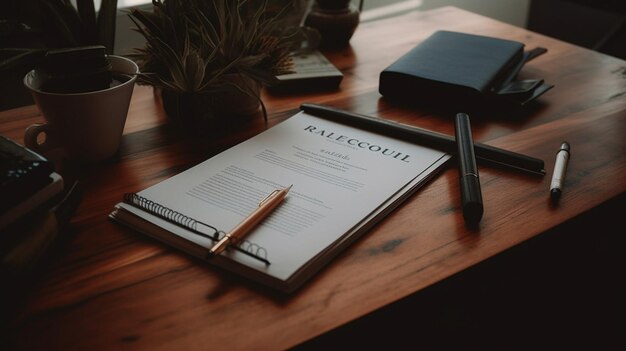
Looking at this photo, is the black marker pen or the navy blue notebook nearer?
the black marker pen

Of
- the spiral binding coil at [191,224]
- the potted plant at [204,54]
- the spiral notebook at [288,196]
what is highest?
the potted plant at [204,54]

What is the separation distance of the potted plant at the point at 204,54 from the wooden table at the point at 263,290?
0.06m

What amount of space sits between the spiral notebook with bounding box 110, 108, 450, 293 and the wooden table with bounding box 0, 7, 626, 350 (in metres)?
0.02

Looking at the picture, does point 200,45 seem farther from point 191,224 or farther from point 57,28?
point 191,224

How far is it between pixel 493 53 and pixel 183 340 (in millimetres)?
778

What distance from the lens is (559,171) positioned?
0.69 m

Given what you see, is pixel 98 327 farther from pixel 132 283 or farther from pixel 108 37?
pixel 108 37

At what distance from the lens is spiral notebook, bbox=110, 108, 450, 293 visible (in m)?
0.54

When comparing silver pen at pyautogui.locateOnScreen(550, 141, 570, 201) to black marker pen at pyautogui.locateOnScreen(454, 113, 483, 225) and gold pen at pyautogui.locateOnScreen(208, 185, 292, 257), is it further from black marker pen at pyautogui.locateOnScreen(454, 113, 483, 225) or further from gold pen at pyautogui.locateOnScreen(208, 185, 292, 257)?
gold pen at pyautogui.locateOnScreen(208, 185, 292, 257)

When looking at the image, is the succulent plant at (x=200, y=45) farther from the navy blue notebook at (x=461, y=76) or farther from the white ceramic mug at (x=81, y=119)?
the navy blue notebook at (x=461, y=76)

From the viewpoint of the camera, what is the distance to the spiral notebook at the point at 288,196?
1.78 feet

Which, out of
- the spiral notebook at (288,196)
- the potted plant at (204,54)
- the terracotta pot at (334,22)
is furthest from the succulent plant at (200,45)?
the terracotta pot at (334,22)

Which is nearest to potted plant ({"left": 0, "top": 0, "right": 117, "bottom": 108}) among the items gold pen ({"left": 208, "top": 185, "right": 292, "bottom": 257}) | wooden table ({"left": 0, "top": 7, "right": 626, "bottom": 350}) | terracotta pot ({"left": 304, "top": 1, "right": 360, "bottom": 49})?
wooden table ({"left": 0, "top": 7, "right": 626, "bottom": 350})

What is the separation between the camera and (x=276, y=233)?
1.87 feet
